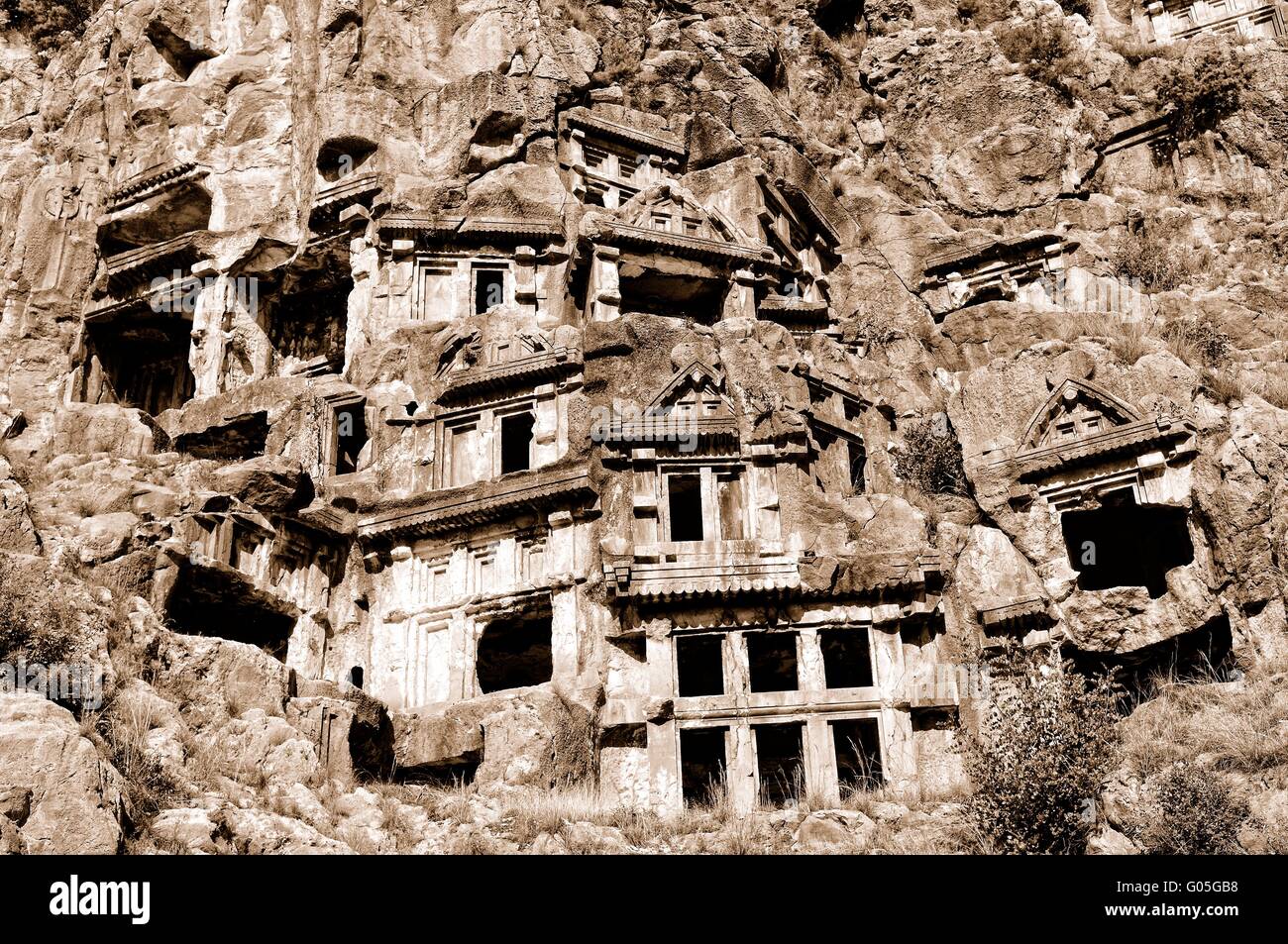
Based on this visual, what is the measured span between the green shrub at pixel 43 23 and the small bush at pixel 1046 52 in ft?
110

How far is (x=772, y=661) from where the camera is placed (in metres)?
30.4

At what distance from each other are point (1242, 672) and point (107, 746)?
65.3 ft

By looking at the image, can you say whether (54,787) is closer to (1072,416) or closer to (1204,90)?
(1072,416)

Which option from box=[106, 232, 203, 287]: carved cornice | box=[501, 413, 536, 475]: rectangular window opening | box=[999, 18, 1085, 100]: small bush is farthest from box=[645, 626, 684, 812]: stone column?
box=[999, 18, 1085, 100]: small bush

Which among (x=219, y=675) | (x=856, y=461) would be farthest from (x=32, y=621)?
(x=856, y=461)

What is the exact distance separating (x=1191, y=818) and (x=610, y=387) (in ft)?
56.5

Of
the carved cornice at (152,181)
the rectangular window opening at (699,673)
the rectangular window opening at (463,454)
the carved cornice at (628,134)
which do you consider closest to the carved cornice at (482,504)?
the rectangular window opening at (463,454)

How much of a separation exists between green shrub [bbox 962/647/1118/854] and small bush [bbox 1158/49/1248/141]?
2404 centimetres

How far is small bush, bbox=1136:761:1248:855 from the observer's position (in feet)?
→ 62.9

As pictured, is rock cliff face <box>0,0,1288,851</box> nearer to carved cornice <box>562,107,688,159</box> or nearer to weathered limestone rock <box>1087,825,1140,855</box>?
carved cornice <box>562,107,688,159</box>

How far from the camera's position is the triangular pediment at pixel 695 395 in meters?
31.1

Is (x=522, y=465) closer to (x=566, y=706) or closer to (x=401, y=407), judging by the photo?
(x=401, y=407)

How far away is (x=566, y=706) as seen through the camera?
2620 centimetres
